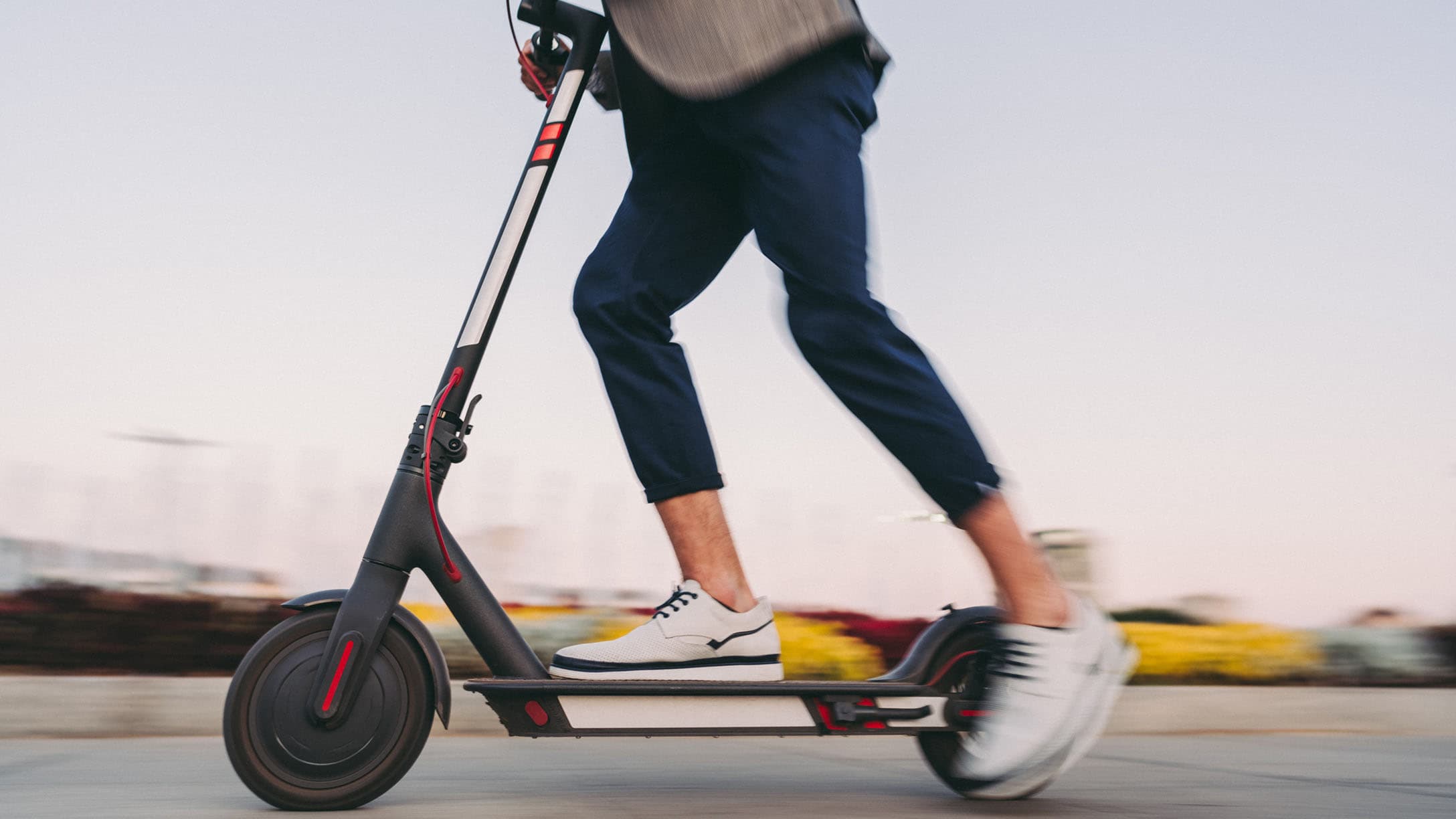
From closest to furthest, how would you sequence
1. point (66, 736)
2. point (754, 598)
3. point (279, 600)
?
point (754, 598)
point (66, 736)
point (279, 600)

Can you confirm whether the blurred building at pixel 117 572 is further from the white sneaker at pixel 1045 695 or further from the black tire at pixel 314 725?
the white sneaker at pixel 1045 695

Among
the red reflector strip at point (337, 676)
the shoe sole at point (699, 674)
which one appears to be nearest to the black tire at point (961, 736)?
the shoe sole at point (699, 674)

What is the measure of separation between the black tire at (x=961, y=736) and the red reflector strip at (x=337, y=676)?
38.6 inches

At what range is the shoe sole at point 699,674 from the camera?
199cm

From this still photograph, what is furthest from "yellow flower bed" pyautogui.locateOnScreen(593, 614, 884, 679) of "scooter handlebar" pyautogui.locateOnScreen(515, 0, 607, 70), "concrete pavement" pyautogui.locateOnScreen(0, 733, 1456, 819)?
"scooter handlebar" pyautogui.locateOnScreen(515, 0, 607, 70)

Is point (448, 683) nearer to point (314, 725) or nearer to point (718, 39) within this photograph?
point (314, 725)

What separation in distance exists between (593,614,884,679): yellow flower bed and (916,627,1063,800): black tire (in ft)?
6.54

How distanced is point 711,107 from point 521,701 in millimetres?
1027

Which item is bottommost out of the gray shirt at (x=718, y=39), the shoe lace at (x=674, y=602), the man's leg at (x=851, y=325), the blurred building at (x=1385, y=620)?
the blurred building at (x=1385, y=620)

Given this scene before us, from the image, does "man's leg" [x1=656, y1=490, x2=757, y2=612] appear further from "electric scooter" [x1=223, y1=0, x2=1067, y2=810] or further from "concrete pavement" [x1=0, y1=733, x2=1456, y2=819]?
"concrete pavement" [x1=0, y1=733, x2=1456, y2=819]

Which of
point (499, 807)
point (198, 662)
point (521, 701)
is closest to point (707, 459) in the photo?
point (521, 701)

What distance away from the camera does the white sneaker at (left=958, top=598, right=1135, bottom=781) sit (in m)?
1.93

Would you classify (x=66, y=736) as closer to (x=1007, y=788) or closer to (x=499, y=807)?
(x=499, y=807)

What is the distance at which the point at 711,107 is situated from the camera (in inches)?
79.8
